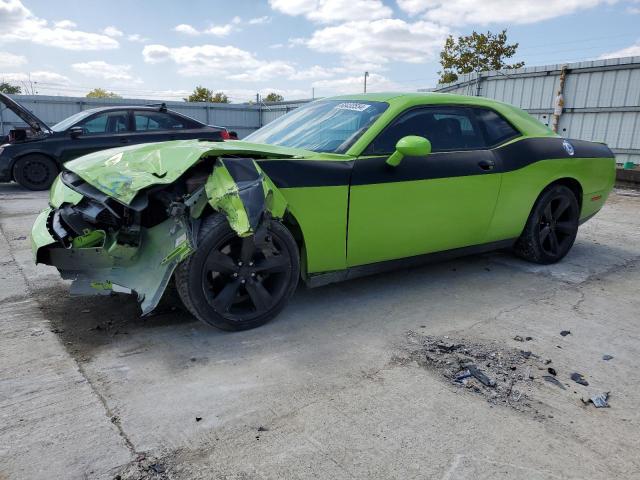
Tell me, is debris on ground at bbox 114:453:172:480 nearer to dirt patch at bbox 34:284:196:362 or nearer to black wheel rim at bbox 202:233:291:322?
dirt patch at bbox 34:284:196:362

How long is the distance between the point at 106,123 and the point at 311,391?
7786 millimetres

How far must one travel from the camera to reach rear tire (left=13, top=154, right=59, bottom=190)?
8.70 metres

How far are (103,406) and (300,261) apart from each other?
149 cm

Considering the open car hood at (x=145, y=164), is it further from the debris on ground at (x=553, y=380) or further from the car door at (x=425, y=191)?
the debris on ground at (x=553, y=380)

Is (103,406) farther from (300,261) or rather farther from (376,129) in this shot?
(376,129)

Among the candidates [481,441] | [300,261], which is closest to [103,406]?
[300,261]

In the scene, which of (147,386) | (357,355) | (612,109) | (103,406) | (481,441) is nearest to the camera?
(481,441)

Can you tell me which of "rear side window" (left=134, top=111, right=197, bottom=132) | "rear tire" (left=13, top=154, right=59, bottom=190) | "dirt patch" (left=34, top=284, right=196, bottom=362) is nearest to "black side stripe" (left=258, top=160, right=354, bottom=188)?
"dirt patch" (left=34, top=284, right=196, bottom=362)

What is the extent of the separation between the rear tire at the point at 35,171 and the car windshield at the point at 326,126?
20.5 ft

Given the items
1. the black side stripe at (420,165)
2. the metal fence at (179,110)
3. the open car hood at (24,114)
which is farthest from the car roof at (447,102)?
the metal fence at (179,110)

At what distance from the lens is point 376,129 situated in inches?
139

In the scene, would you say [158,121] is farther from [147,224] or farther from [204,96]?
[204,96]

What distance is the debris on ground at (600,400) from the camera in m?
2.48

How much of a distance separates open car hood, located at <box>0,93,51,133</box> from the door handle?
751 cm
